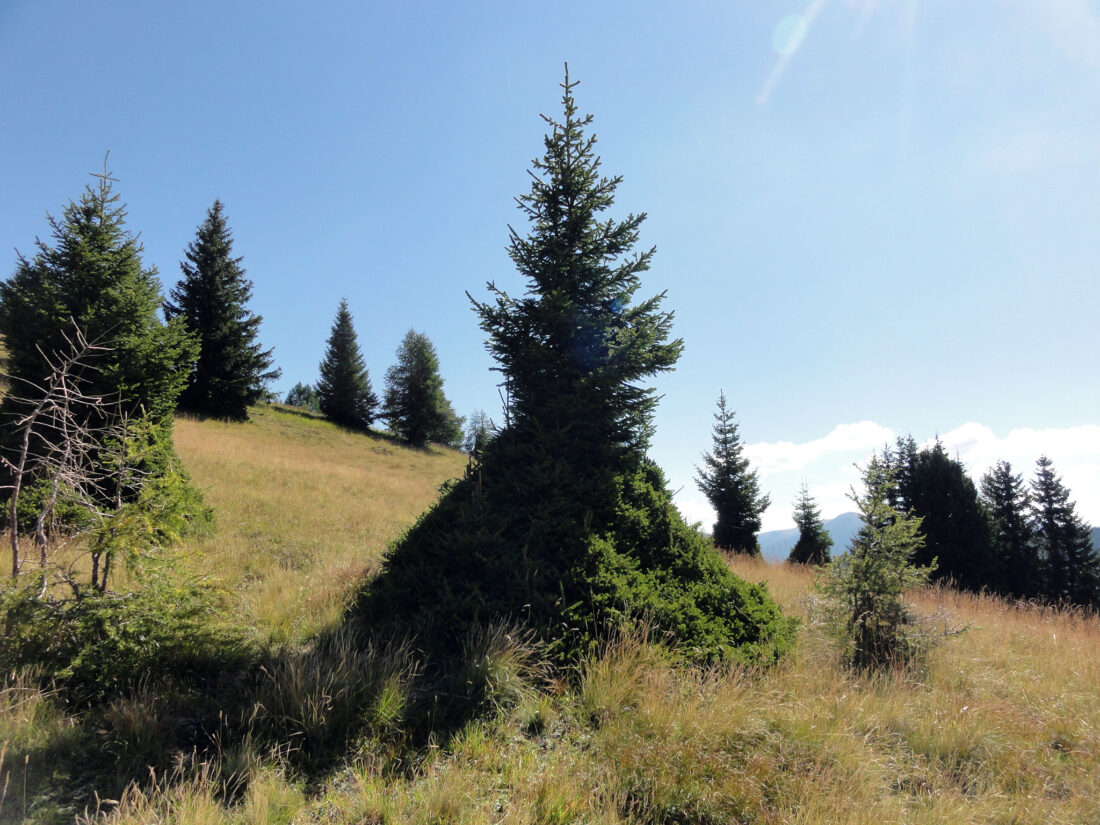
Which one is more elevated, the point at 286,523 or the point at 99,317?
the point at 99,317

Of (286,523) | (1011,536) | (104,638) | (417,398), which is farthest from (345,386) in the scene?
(1011,536)

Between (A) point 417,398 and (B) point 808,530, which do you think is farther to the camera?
(A) point 417,398

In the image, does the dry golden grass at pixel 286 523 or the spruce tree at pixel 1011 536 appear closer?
the dry golden grass at pixel 286 523

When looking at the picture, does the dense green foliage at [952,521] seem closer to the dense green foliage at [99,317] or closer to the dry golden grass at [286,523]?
the dry golden grass at [286,523]

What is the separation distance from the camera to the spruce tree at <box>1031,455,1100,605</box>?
24.2 meters

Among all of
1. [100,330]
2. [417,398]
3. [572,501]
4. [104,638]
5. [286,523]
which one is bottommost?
[104,638]

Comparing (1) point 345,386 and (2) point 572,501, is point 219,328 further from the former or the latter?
(2) point 572,501

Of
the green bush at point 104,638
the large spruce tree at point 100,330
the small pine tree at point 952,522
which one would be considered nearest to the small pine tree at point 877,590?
the green bush at point 104,638

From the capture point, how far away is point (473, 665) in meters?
4.12

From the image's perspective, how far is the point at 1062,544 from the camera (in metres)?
25.3

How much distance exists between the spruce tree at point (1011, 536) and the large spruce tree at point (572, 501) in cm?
2670

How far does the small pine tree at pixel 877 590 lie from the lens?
550 centimetres

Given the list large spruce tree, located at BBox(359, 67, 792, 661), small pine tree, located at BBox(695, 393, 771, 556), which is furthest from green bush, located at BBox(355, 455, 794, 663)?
small pine tree, located at BBox(695, 393, 771, 556)

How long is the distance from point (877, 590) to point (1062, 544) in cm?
3135
